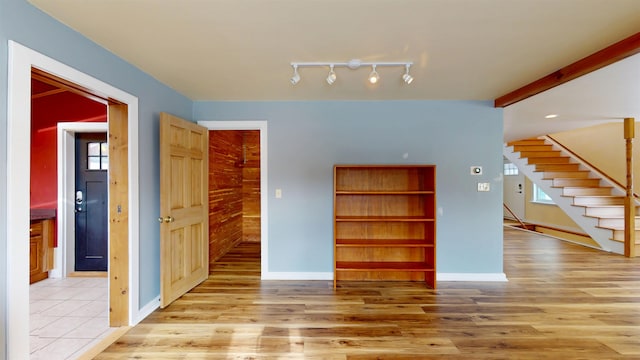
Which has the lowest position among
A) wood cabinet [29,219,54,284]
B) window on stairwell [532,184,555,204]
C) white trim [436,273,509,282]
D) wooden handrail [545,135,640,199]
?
white trim [436,273,509,282]

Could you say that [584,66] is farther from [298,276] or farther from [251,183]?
[251,183]

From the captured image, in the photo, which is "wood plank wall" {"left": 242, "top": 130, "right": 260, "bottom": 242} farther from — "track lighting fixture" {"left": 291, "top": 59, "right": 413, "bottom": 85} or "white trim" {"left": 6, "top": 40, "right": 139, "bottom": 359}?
"white trim" {"left": 6, "top": 40, "right": 139, "bottom": 359}

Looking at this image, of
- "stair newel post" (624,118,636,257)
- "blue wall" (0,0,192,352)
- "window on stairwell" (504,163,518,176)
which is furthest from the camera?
"window on stairwell" (504,163,518,176)

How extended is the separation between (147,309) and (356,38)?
119 inches

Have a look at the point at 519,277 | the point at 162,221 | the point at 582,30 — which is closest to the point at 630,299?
the point at 519,277

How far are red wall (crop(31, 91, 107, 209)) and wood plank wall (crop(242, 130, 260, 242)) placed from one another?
8.88ft

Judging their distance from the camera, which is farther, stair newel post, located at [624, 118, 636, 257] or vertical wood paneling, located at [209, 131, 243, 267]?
stair newel post, located at [624, 118, 636, 257]

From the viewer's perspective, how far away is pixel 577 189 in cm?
576

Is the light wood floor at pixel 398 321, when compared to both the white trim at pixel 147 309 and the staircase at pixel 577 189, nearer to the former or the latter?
the white trim at pixel 147 309

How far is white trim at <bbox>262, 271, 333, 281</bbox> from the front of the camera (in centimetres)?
370

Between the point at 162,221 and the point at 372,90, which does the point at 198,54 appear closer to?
the point at 162,221

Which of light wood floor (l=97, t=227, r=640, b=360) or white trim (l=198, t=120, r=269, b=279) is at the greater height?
white trim (l=198, t=120, r=269, b=279)

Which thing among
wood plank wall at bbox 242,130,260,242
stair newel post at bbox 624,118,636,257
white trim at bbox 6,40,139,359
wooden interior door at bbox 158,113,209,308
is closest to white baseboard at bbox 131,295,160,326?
wooden interior door at bbox 158,113,209,308

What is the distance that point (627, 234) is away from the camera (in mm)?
4840
